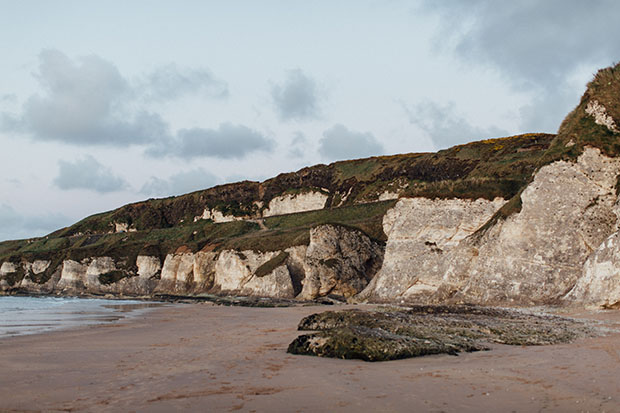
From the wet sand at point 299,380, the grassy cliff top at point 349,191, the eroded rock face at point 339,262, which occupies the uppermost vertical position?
the grassy cliff top at point 349,191

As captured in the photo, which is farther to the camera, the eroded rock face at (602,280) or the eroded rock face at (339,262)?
the eroded rock face at (339,262)

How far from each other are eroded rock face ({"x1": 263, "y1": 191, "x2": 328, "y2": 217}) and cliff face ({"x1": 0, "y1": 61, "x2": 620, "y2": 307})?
279mm

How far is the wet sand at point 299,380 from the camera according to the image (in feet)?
21.8

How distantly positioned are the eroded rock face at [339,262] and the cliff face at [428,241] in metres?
0.10

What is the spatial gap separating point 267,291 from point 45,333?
3536cm

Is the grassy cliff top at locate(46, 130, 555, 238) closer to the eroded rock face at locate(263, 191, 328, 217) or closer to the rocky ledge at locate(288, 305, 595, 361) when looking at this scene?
the eroded rock face at locate(263, 191, 328, 217)

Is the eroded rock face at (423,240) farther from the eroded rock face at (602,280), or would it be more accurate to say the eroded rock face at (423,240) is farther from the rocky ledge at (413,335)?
the rocky ledge at (413,335)

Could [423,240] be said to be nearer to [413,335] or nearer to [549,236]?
[549,236]

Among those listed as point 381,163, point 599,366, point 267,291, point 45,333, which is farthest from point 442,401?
point 381,163

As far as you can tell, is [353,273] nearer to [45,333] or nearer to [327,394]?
[45,333]

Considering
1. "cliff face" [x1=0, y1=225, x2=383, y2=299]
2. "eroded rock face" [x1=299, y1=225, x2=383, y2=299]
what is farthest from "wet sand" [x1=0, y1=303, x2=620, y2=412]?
"cliff face" [x1=0, y1=225, x2=383, y2=299]

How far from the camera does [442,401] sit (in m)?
6.69

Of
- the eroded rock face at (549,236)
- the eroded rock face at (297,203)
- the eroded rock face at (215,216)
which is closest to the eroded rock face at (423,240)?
the eroded rock face at (549,236)

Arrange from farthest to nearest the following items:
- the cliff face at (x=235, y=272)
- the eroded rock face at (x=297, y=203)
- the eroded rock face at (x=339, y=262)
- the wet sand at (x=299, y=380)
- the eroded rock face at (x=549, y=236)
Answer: the eroded rock face at (x=297, y=203) → the cliff face at (x=235, y=272) → the eroded rock face at (x=339, y=262) → the eroded rock face at (x=549, y=236) → the wet sand at (x=299, y=380)
